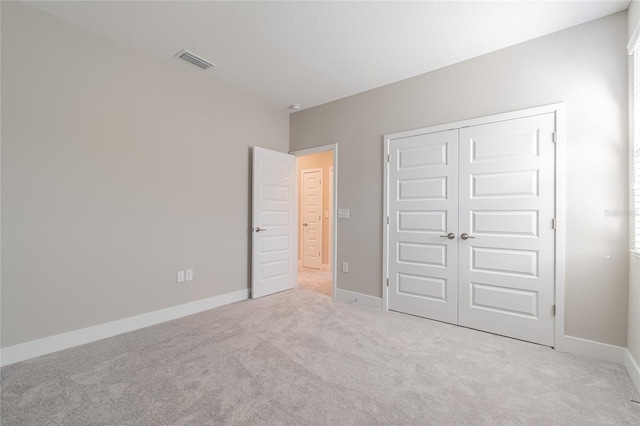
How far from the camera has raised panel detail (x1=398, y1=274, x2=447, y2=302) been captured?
9.96ft

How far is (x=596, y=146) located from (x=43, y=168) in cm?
456

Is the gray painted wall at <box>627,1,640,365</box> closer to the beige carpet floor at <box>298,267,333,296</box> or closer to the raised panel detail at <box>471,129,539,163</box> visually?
the raised panel detail at <box>471,129,539,163</box>

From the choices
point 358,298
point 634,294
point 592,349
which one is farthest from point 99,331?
point 634,294

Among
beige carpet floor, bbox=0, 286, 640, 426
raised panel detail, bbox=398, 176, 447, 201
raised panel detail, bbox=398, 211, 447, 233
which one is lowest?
beige carpet floor, bbox=0, 286, 640, 426

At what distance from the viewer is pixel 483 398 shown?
175cm

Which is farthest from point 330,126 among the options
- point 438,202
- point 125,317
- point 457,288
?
point 125,317

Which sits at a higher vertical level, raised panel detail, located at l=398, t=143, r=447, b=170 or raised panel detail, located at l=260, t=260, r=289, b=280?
raised panel detail, located at l=398, t=143, r=447, b=170

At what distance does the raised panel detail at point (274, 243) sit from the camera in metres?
3.92

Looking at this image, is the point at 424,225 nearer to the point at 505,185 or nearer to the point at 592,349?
the point at 505,185

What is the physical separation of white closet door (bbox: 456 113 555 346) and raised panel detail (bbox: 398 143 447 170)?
20cm

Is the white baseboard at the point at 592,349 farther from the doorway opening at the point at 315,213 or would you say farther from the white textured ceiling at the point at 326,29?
the doorway opening at the point at 315,213

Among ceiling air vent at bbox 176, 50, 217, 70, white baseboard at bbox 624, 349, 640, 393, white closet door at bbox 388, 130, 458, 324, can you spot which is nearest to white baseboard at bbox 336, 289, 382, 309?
white closet door at bbox 388, 130, 458, 324

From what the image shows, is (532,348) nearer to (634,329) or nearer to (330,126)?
(634,329)

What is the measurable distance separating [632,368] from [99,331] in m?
4.31
